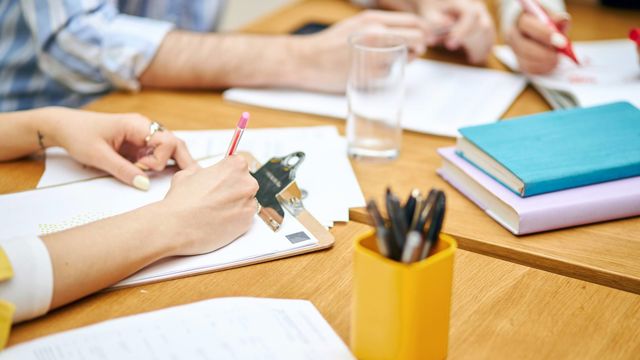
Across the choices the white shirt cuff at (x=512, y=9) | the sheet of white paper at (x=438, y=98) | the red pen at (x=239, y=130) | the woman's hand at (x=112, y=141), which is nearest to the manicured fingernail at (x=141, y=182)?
the woman's hand at (x=112, y=141)

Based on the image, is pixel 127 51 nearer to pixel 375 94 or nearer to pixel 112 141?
pixel 112 141

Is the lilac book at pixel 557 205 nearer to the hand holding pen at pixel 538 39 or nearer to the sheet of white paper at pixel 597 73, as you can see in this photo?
the sheet of white paper at pixel 597 73

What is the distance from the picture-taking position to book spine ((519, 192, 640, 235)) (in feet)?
2.89

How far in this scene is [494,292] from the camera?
0.80 meters

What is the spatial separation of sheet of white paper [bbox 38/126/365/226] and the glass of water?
0.04 m

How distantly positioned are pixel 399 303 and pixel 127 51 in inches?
35.4

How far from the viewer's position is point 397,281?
61cm

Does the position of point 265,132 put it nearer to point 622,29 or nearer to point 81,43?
point 81,43

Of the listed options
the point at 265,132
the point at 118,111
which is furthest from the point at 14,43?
the point at 265,132

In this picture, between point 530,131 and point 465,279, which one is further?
point 530,131

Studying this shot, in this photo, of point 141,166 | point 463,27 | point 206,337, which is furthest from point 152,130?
point 463,27

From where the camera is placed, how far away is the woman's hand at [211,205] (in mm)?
816

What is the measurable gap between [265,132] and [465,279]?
0.47m

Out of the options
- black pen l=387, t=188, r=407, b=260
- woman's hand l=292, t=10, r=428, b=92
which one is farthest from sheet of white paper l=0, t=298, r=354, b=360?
woman's hand l=292, t=10, r=428, b=92
